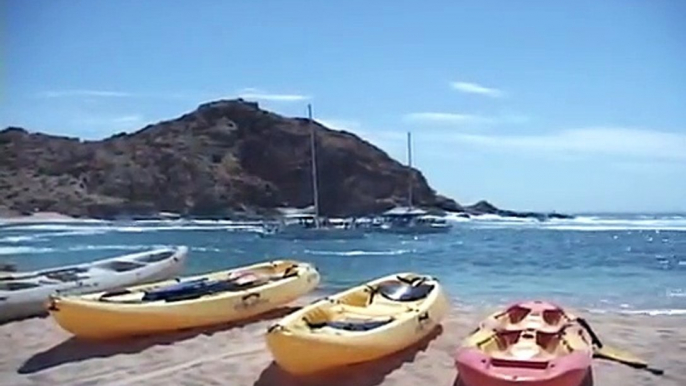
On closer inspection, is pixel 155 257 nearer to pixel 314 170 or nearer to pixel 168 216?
pixel 168 216

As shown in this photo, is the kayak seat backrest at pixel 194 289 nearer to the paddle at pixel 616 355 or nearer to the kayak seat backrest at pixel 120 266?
the kayak seat backrest at pixel 120 266

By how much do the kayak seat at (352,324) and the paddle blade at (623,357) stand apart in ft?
2.56

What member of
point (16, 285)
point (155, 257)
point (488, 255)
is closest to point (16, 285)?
point (16, 285)

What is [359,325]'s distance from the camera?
11.3 ft

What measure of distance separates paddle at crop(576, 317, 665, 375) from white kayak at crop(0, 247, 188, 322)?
2294mm

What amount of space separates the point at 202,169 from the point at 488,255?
172 centimetres

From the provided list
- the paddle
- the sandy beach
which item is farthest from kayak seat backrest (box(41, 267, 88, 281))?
the paddle

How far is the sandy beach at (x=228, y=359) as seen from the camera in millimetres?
3301

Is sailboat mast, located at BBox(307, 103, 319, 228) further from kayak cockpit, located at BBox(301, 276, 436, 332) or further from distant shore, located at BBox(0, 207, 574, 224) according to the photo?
kayak cockpit, located at BBox(301, 276, 436, 332)

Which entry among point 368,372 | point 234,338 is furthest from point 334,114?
point 368,372

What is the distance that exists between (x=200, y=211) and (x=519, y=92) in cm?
186

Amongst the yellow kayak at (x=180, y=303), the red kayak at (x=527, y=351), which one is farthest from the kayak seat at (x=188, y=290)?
the red kayak at (x=527, y=351)

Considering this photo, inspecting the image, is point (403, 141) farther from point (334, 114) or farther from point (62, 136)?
point (62, 136)

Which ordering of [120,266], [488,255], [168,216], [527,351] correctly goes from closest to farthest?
1. [527,351]
2. [120,266]
3. [168,216]
4. [488,255]
